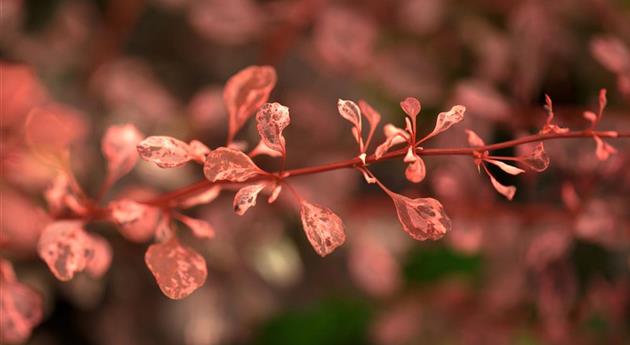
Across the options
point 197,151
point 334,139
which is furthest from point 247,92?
point 334,139

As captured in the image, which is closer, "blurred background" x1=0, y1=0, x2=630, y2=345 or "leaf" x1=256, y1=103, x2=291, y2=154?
"leaf" x1=256, y1=103, x2=291, y2=154

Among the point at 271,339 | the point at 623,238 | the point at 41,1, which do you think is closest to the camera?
the point at 623,238

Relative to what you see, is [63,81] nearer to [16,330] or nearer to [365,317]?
[16,330]

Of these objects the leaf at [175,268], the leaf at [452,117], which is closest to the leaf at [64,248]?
the leaf at [175,268]

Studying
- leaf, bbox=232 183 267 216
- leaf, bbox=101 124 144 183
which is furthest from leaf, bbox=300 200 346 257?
leaf, bbox=101 124 144 183

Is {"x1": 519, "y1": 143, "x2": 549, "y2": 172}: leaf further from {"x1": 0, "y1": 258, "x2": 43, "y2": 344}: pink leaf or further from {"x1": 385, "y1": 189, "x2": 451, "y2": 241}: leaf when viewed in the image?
{"x1": 0, "y1": 258, "x2": 43, "y2": 344}: pink leaf

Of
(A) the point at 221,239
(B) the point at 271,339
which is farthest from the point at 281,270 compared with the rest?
(B) the point at 271,339

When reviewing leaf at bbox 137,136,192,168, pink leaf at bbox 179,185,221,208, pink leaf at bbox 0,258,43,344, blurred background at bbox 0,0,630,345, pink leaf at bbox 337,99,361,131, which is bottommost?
blurred background at bbox 0,0,630,345
